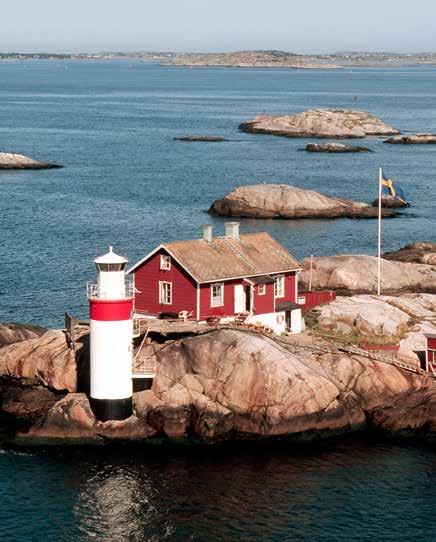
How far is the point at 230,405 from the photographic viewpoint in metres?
43.8

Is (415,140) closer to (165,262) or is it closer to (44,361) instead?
(165,262)

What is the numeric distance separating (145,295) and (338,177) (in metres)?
79.8

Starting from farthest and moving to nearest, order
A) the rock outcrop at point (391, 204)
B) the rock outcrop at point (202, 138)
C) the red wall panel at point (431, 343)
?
1. the rock outcrop at point (202, 138)
2. the rock outcrop at point (391, 204)
3. the red wall panel at point (431, 343)

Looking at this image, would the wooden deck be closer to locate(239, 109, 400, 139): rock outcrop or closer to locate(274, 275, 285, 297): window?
locate(274, 275, 285, 297): window

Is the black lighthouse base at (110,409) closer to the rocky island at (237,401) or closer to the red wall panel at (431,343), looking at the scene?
the rocky island at (237,401)

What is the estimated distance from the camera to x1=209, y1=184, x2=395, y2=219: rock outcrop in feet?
323

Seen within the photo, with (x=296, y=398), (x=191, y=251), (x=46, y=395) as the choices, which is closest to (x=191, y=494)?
(x=296, y=398)

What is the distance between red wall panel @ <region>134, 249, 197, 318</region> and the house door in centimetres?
217

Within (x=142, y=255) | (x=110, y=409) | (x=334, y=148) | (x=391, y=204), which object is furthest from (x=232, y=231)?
(x=334, y=148)

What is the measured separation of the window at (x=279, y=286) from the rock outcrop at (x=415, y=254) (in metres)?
22.4

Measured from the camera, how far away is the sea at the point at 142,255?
36.8 m

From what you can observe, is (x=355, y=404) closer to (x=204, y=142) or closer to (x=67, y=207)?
(x=67, y=207)

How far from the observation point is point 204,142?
162 metres

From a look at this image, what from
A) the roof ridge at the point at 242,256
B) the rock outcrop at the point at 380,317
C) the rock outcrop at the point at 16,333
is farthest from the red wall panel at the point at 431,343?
the rock outcrop at the point at 16,333
